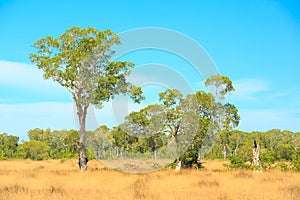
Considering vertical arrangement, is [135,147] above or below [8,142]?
below

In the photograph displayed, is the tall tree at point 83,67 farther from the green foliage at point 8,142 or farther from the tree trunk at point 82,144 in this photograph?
the green foliage at point 8,142

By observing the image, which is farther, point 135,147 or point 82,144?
point 135,147

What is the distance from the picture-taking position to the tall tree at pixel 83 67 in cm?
2020

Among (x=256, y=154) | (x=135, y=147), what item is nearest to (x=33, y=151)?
(x=135, y=147)

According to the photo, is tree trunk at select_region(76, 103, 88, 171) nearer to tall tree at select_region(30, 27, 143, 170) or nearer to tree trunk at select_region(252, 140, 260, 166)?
tall tree at select_region(30, 27, 143, 170)

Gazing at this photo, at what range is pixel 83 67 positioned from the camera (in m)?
20.2

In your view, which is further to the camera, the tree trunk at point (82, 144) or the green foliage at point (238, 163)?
the green foliage at point (238, 163)

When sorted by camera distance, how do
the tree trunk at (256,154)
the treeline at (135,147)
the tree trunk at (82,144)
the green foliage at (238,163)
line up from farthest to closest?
1. the treeline at (135,147)
2. the green foliage at (238,163)
3. the tree trunk at (82,144)
4. the tree trunk at (256,154)

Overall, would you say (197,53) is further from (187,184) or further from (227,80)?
(227,80)

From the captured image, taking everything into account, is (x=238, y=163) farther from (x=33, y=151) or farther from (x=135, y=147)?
(x=33, y=151)

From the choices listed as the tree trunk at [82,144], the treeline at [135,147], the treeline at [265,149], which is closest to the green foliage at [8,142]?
the treeline at [135,147]

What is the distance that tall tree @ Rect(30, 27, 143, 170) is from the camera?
2020 cm

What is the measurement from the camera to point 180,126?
20781mm

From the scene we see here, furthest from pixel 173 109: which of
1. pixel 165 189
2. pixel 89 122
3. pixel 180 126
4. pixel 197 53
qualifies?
pixel 165 189
